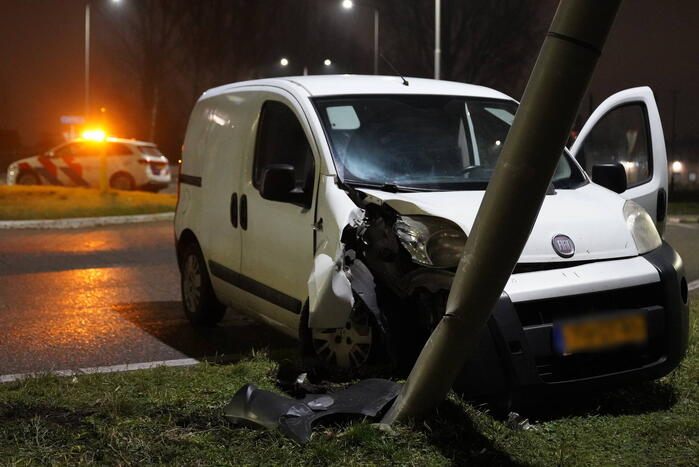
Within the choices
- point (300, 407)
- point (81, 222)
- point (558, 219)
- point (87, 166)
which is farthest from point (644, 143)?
point (87, 166)

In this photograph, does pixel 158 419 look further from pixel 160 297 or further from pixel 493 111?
pixel 160 297

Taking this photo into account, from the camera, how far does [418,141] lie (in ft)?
20.7

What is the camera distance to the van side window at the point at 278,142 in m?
6.80

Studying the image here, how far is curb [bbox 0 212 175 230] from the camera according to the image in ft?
56.4

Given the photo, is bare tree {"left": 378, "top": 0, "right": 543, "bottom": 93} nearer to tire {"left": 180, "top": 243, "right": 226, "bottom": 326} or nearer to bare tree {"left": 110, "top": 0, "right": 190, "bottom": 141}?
bare tree {"left": 110, "top": 0, "right": 190, "bottom": 141}

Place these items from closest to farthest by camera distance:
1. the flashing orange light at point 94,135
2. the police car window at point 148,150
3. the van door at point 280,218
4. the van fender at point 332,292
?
the van fender at point 332,292 < the van door at point 280,218 < the flashing orange light at point 94,135 < the police car window at point 148,150

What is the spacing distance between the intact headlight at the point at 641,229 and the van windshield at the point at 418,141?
0.60 metres

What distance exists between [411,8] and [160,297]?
4300cm

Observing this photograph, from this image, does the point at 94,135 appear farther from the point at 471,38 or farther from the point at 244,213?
the point at 471,38

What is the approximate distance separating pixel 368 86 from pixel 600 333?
2549 millimetres

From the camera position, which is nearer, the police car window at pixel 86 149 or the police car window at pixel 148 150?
the police car window at pixel 86 149

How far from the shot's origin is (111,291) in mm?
10133

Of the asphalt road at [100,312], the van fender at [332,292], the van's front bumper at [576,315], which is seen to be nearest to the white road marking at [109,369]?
the asphalt road at [100,312]

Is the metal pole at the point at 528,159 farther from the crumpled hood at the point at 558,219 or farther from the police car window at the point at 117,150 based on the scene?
the police car window at the point at 117,150
